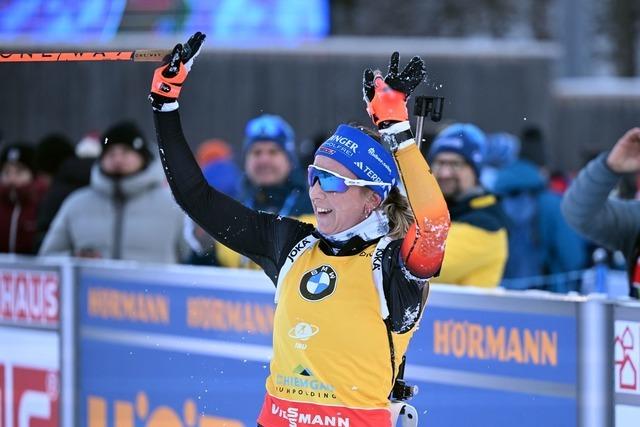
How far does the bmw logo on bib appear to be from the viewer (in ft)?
12.6

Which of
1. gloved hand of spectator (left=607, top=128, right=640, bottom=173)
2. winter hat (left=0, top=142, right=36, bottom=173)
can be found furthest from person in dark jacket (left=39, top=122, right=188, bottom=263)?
gloved hand of spectator (left=607, top=128, right=640, bottom=173)

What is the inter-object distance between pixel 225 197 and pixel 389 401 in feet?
2.78

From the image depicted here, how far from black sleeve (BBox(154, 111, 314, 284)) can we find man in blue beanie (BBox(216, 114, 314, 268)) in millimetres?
2100

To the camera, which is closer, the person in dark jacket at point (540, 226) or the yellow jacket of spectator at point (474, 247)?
the yellow jacket of spectator at point (474, 247)

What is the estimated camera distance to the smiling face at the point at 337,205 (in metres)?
3.88

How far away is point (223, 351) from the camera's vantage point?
5812 millimetres

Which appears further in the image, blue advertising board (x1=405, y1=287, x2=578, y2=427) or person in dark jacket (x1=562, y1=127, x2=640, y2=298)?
person in dark jacket (x1=562, y1=127, x2=640, y2=298)

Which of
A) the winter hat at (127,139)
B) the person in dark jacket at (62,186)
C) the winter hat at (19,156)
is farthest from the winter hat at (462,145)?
the winter hat at (19,156)

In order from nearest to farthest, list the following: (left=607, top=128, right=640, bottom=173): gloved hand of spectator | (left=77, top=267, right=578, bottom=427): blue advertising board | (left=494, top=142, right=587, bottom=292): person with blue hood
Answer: (left=77, top=267, right=578, bottom=427): blue advertising board
(left=607, top=128, right=640, bottom=173): gloved hand of spectator
(left=494, top=142, right=587, bottom=292): person with blue hood

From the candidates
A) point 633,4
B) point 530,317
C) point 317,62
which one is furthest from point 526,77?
point 530,317

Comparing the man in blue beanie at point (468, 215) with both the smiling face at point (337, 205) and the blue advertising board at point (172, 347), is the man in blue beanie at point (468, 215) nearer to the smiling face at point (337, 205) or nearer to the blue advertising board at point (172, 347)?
the blue advertising board at point (172, 347)

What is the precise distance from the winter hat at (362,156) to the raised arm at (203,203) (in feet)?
1.03

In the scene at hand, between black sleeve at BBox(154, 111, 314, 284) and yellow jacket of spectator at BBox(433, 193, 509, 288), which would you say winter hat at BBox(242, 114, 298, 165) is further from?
black sleeve at BBox(154, 111, 314, 284)

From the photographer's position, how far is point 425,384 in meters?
5.14
